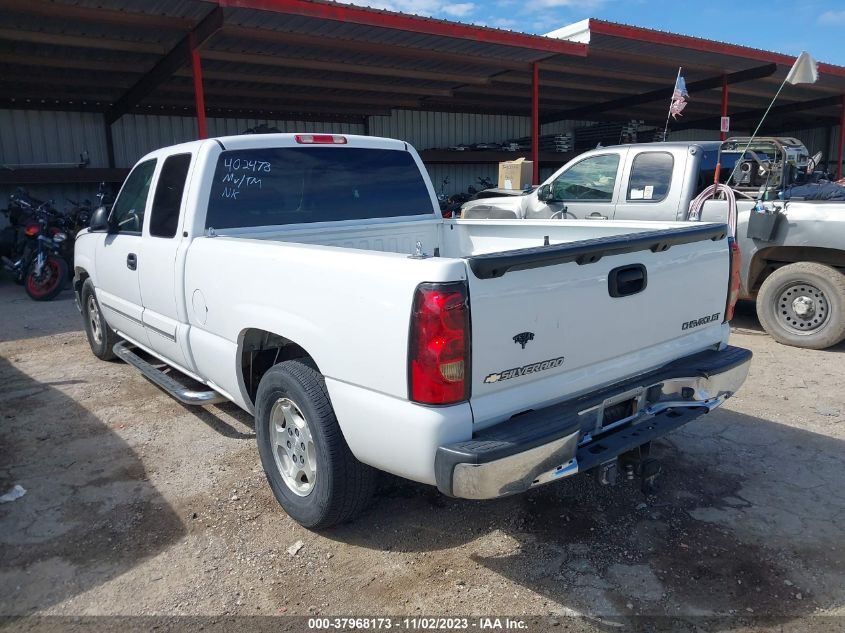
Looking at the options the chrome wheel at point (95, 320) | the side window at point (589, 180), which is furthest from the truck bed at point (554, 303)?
the side window at point (589, 180)

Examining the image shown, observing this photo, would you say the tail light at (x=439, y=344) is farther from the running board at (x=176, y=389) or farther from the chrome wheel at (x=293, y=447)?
the running board at (x=176, y=389)

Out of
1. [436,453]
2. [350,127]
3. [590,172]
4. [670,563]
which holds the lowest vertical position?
[670,563]

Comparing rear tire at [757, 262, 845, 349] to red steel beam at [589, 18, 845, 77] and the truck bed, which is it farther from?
red steel beam at [589, 18, 845, 77]

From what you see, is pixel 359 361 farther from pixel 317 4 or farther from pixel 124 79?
pixel 124 79

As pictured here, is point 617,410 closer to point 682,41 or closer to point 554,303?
point 554,303

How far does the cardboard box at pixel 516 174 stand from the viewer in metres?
12.6

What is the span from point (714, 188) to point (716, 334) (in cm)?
364

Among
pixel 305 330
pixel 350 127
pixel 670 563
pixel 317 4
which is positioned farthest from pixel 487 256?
pixel 350 127

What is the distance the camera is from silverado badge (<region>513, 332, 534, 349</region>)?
2622mm

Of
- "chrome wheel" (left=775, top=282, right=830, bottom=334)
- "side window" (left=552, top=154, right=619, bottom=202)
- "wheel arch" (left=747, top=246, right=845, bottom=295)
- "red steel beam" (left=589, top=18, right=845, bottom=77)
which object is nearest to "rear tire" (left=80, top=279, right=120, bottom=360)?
"side window" (left=552, top=154, right=619, bottom=202)

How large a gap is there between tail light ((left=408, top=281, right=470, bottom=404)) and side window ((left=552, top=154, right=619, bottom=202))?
5698 mm

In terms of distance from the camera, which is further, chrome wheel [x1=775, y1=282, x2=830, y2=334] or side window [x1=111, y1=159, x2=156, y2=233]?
chrome wheel [x1=775, y1=282, x2=830, y2=334]

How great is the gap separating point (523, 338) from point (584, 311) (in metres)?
0.38

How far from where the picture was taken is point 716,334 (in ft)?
11.9
